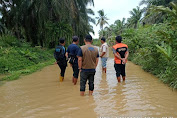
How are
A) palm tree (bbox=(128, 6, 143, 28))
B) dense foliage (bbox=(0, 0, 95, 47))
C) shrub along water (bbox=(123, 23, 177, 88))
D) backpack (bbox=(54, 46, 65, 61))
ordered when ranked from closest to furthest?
shrub along water (bbox=(123, 23, 177, 88)) < backpack (bbox=(54, 46, 65, 61)) < dense foliage (bbox=(0, 0, 95, 47)) < palm tree (bbox=(128, 6, 143, 28))

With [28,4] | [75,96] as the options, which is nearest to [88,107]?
[75,96]

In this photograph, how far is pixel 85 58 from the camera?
4324mm

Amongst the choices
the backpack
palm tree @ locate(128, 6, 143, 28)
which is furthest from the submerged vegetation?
palm tree @ locate(128, 6, 143, 28)

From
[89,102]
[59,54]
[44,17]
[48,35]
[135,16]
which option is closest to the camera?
[89,102]

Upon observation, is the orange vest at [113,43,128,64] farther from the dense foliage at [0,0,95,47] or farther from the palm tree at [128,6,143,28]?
the palm tree at [128,6,143,28]

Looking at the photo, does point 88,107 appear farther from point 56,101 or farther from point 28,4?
point 28,4

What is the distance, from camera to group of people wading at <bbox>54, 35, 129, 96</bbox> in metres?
4.34

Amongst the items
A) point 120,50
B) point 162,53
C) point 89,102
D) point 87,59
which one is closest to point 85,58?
point 87,59

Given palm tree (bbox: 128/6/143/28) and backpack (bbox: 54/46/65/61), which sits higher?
palm tree (bbox: 128/6/143/28)

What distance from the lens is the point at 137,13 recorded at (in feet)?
140

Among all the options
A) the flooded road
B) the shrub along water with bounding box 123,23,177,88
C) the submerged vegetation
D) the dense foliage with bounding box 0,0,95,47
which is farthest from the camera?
the dense foliage with bounding box 0,0,95,47

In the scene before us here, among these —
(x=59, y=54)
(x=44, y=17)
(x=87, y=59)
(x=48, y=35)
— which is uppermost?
(x=44, y=17)

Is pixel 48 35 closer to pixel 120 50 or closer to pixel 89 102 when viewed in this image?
pixel 120 50

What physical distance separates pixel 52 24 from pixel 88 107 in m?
14.7
